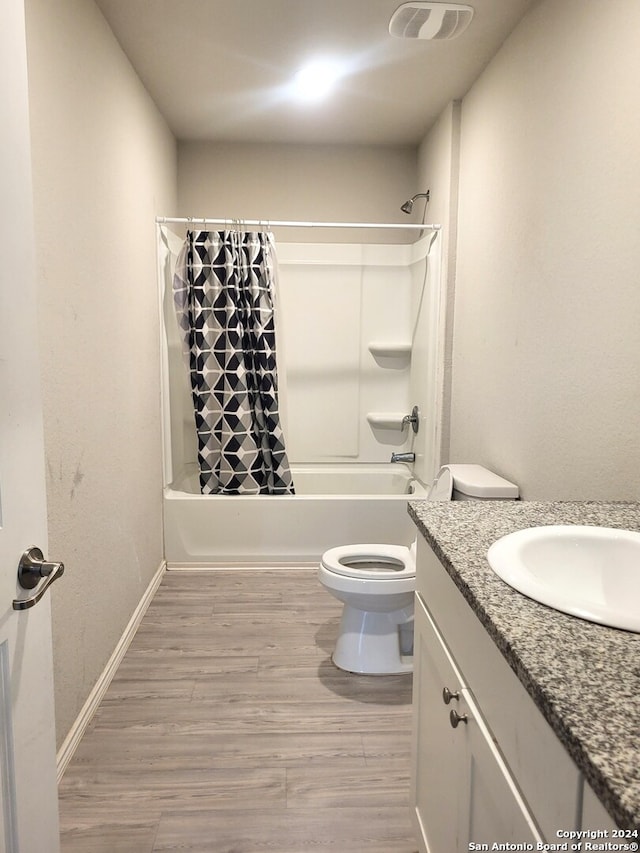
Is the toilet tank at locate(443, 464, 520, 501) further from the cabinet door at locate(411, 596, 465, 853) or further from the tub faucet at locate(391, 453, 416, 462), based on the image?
the tub faucet at locate(391, 453, 416, 462)

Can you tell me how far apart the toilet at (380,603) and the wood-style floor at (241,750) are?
0.23 feet

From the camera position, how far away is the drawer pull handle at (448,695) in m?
1.04

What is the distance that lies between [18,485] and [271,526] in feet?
7.87

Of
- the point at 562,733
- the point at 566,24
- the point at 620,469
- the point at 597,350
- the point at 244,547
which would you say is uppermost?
the point at 566,24

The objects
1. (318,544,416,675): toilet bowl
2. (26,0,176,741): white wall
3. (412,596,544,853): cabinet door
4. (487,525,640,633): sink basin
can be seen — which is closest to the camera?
(412,596,544,853): cabinet door

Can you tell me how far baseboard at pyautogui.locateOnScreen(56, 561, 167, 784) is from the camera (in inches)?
69.1

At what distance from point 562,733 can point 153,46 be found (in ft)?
9.16

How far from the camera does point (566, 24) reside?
1.86 metres

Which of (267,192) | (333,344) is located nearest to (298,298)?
(333,344)

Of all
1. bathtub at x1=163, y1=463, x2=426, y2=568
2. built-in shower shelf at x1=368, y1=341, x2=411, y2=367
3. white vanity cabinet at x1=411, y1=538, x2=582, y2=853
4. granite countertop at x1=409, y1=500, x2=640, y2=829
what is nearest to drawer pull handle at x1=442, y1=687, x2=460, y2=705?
white vanity cabinet at x1=411, y1=538, x2=582, y2=853

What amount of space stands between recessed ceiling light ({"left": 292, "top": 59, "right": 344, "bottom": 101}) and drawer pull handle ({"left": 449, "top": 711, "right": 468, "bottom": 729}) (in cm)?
261

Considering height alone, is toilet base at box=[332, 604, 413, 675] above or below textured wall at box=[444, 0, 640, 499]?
below

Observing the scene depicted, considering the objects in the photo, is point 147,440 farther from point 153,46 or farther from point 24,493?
point 24,493

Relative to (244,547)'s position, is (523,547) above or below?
above
